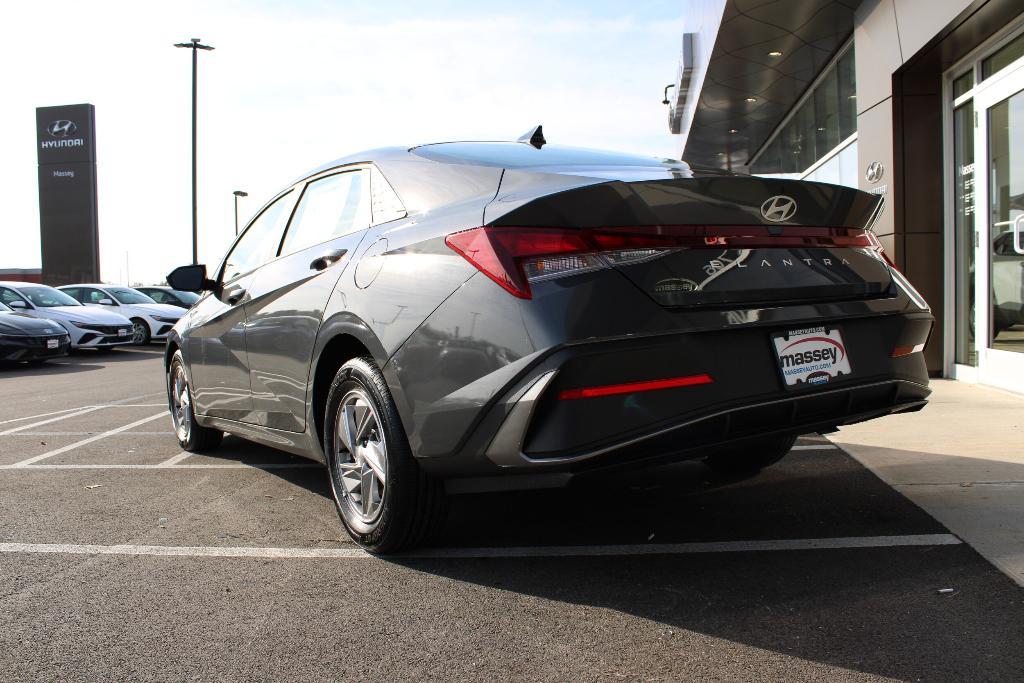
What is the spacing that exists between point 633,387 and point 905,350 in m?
1.24

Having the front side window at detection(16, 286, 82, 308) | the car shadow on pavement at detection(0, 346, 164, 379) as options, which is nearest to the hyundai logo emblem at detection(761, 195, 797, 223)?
the car shadow on pavement at detection(0, 346, 164, 379)

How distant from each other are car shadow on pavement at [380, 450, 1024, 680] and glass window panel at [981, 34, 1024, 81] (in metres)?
4.55

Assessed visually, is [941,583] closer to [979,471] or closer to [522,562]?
[522,562]

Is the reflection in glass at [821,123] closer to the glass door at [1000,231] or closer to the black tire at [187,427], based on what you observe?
the glass door at [1000,231]

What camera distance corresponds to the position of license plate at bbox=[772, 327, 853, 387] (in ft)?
9.43

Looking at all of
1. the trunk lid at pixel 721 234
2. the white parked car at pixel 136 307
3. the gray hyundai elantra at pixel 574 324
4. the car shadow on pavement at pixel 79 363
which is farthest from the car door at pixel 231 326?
the white parked car at pixel 136 307

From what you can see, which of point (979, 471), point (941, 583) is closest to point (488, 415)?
point (941, 583)

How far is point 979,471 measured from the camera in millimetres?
4266

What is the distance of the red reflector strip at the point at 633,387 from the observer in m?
2.57

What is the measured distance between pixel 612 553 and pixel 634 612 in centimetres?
59

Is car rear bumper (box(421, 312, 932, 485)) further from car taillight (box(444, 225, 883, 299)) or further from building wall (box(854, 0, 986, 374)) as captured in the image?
building wall (box(854, 0, 986, 374))

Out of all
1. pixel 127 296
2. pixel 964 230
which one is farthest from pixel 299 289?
pixel 127 296

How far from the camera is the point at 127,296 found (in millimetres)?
21141

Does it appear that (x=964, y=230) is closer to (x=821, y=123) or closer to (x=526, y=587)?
(x=821, y=123)
